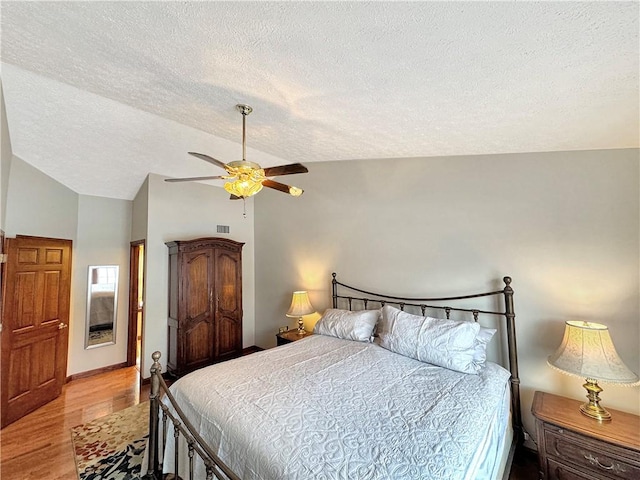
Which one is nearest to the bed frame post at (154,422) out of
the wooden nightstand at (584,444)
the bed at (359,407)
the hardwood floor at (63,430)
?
the bed at (359,407)

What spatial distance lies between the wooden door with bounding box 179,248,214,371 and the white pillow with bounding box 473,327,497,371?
339 centimetres

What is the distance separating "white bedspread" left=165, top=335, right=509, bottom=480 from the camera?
116 cm

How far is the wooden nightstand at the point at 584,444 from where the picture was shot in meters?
1.56

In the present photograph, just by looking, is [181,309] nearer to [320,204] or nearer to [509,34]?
[320,204]

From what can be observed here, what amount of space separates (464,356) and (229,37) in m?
2.62

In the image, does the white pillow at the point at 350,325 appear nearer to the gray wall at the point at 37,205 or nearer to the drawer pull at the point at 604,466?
the drawer pull at the point at 604,466

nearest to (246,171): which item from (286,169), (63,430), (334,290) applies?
(286,169)

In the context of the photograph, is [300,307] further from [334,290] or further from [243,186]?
[243,186]

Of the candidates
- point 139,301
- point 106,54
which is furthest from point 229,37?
point 139,301

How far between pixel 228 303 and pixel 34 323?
84.5 inches

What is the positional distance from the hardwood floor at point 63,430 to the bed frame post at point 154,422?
2.36ft

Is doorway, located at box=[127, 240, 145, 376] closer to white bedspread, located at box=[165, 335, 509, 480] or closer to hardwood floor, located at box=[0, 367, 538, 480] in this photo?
hardwood floor, located at box=[0, 367, 538, 480]

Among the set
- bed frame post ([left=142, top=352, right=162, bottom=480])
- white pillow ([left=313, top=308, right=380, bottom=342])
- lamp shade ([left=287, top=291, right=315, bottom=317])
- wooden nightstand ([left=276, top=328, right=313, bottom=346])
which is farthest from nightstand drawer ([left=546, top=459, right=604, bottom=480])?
bed frame post ([left=142, top=352, right=162, bottom=480])

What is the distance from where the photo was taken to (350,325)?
2.91 m
